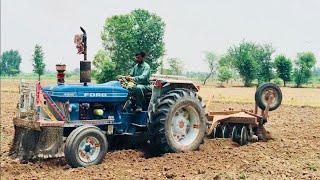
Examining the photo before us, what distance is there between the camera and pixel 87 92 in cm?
815

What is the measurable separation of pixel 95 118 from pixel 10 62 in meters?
153

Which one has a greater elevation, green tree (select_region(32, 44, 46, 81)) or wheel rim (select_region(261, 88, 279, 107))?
green tree (select_region(32, 44, 46, 81))

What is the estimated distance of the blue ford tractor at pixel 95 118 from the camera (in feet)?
24.4

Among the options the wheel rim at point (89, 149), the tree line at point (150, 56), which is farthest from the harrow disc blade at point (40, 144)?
the tree line at point (150, 56)

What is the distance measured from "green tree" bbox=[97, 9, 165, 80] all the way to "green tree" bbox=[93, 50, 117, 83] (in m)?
1.78

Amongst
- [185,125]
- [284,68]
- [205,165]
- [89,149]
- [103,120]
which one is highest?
[284,68]

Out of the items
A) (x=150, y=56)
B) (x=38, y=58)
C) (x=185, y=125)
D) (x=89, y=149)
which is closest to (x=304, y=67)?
(x=150, y=56)

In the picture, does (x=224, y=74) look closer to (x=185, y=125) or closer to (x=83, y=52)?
(x=185, y=125)

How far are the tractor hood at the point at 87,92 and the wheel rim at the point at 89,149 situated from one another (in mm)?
898

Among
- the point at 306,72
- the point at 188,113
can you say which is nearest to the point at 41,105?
the point at 188,113

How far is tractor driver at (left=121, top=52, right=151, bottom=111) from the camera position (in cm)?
859

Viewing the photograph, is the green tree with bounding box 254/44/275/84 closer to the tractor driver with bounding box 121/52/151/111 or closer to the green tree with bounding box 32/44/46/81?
the green tree with bounding box 32/44/46/81

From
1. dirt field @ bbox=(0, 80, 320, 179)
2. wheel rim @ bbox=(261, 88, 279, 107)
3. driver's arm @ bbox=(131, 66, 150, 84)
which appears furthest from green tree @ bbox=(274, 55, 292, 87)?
driver's arm @ bbox=(131, 66, 150, 84)

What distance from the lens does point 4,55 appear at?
153m
